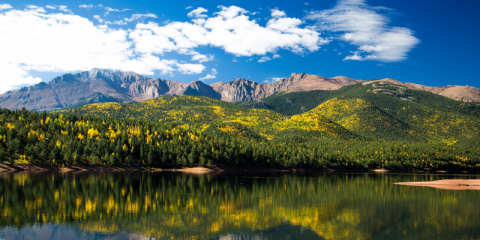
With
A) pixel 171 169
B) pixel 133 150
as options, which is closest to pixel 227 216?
pixel 171 169

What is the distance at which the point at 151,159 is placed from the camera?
158375 mm

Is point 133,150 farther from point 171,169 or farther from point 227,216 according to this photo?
point 227,216

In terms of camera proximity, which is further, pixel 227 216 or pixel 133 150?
pixel 133 150

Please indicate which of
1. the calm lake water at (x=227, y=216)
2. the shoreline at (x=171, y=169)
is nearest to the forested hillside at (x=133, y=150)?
the shoreline at (x=171, y=169)

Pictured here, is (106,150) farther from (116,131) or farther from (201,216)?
(201,216)

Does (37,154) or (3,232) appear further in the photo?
(37,154)

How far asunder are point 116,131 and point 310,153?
11754cm

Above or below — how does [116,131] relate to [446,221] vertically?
above

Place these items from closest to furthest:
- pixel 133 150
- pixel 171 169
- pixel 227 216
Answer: pixel 227 216
pixel 133 150
pixel 171 169

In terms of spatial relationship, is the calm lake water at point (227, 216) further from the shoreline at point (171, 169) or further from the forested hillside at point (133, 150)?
the forested hillside at point (133, 150)

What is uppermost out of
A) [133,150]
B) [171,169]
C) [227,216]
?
[133,150]

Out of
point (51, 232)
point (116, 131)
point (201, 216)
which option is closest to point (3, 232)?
point (51, 232)

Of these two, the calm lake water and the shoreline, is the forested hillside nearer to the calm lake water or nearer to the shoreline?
the shoreline

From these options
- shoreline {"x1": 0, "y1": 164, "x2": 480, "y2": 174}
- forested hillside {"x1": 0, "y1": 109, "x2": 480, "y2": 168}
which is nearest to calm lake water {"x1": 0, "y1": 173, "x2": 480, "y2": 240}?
shoreline {"x1": 0, "y1": 164, "x2": 480, "y2": 174}
